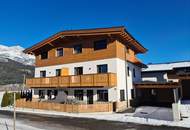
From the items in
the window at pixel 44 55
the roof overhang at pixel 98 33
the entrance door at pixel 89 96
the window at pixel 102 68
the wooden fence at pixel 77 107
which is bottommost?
the wooden fence at pixel 77 107

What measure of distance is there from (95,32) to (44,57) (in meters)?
12.0

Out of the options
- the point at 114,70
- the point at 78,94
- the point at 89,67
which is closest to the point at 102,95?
the point at 114,70

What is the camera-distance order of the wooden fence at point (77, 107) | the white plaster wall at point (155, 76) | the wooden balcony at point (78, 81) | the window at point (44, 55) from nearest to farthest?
the wooden fence at point (77, 107)
the wooden balcony at point (78, 81)
the window at point (44, 55)
the white plaster wall at point (155, 76)

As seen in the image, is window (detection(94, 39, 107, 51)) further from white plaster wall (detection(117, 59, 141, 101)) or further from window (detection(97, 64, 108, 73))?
white plaster wall (detection(117, 59, 141, 101))

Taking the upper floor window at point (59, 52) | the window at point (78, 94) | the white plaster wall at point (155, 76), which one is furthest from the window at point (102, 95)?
the white plaster wall at point (155, 76)

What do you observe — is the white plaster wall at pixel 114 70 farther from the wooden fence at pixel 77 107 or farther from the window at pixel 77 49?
the wooden fence at pixel 77 107

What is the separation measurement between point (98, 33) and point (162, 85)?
32.9ft

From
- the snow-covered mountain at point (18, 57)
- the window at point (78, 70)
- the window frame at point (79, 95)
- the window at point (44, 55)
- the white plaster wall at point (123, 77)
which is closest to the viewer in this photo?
the white plaster wall at point (123, 77)

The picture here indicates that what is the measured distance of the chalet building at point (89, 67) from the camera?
2614 cm

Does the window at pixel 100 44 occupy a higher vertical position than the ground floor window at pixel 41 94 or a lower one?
higher

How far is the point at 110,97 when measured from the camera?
2591 centimetres

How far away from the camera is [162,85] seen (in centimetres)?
2517

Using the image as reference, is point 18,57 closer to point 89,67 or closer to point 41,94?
point 41,94

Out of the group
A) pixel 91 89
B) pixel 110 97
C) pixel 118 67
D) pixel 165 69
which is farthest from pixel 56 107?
pixel 165 69
